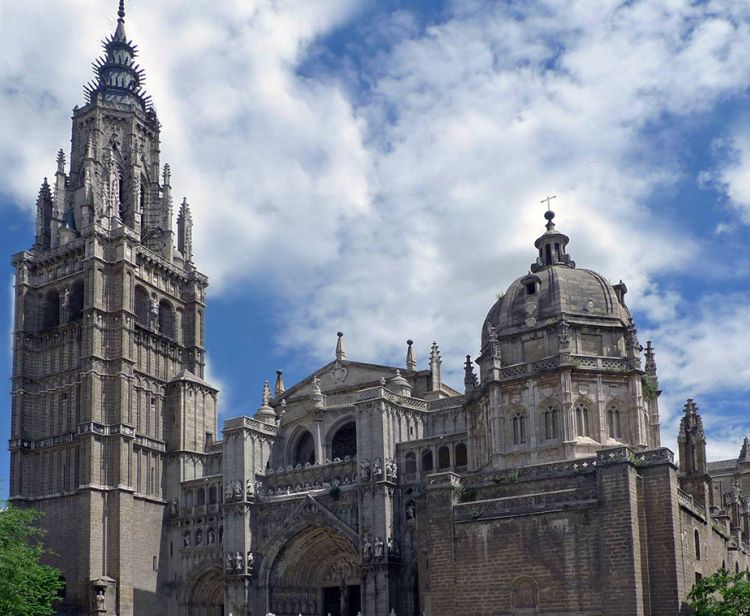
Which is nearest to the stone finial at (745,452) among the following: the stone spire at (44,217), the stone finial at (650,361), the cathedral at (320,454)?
the cathedral at (320,454)

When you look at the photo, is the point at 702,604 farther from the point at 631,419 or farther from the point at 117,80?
the point at 117,80

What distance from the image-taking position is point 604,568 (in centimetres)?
3556

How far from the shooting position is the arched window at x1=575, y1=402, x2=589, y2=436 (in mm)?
49438

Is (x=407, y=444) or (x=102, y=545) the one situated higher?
(x=407, y=444)

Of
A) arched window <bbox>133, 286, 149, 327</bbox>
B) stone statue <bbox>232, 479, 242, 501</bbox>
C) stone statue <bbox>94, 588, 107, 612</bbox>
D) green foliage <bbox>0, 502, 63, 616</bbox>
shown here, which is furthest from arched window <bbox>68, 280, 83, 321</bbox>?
green foliage <bbox>0, 502, 63, 616</bbox>

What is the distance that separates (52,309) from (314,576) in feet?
84.6

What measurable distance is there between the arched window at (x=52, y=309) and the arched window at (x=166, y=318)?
6754mm

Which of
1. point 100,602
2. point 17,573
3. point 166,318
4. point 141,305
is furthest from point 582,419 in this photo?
point 166,318

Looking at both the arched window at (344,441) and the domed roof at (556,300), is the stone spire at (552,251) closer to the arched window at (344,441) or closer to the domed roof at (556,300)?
the domed roof at (556,300)

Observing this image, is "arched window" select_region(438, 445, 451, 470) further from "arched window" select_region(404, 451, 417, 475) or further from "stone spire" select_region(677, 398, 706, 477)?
"stone spire" select_region(677, 398, 706, 477)

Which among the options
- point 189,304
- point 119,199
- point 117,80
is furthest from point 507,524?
point 117,80

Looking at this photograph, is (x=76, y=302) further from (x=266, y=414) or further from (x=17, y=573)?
(x=17, y=573)

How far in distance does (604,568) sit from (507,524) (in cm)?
390

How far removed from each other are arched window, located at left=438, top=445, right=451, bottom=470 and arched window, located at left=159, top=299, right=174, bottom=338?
2359cm
